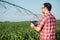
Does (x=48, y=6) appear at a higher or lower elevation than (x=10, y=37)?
higher

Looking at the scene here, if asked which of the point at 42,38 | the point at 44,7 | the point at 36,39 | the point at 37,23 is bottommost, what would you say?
the point at 36,39

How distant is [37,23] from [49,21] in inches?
9.5

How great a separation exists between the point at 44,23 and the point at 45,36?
0.26 m

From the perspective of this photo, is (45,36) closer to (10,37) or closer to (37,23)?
(37,23)

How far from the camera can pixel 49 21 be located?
4531 millimetres

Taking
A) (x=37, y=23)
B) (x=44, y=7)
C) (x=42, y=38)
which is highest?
(x=44, y=7)

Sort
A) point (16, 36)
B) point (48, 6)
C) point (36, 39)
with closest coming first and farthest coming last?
point (48, 6)
point (16, 36)
point (36, 39)

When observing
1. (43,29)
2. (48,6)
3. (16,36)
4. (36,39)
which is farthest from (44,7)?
(36,39)

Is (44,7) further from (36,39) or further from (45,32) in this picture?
(36,39)

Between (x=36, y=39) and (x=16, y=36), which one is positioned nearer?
(x=16, y=36)

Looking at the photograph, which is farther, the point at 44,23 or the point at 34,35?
the point at 34,35

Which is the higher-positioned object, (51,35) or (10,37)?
(51,35)

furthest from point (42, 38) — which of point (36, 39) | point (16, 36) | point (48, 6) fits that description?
point (36, 39)

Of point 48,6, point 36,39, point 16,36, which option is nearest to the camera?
point 48,6
